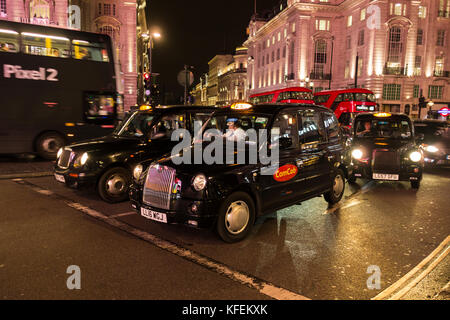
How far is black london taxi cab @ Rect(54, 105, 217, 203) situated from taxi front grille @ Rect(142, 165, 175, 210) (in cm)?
211

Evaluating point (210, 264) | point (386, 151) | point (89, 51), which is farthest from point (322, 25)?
point (210, 264)

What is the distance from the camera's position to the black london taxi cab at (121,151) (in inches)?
264

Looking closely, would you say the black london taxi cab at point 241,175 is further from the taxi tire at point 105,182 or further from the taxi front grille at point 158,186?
the taxi tire at point 105,182

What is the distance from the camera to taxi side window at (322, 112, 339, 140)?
21.6 feet

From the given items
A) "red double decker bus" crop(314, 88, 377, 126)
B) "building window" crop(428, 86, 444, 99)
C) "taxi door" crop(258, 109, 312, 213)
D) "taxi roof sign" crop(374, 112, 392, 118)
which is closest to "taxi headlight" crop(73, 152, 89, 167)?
"taxi door" crop(258, 109, 312, 213)

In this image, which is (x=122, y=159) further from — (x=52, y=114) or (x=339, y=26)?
(x=339, y=26)

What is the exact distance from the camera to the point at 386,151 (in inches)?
339

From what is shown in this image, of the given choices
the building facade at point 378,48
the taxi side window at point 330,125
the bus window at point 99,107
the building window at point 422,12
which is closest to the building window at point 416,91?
the building facade at point 378,48

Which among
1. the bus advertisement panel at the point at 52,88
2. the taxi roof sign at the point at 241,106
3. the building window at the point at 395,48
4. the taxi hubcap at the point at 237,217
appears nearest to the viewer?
the taxi hubcap at the point at 237,217

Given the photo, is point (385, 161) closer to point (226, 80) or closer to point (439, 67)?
point (439, 67)

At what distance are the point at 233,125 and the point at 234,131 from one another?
123 mm

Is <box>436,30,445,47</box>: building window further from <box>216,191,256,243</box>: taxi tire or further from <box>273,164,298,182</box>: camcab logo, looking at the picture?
<box>216,191,256,243</box>: taxi tire

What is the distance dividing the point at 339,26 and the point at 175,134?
197 feet

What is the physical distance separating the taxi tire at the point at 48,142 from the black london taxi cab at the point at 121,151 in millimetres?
5786
